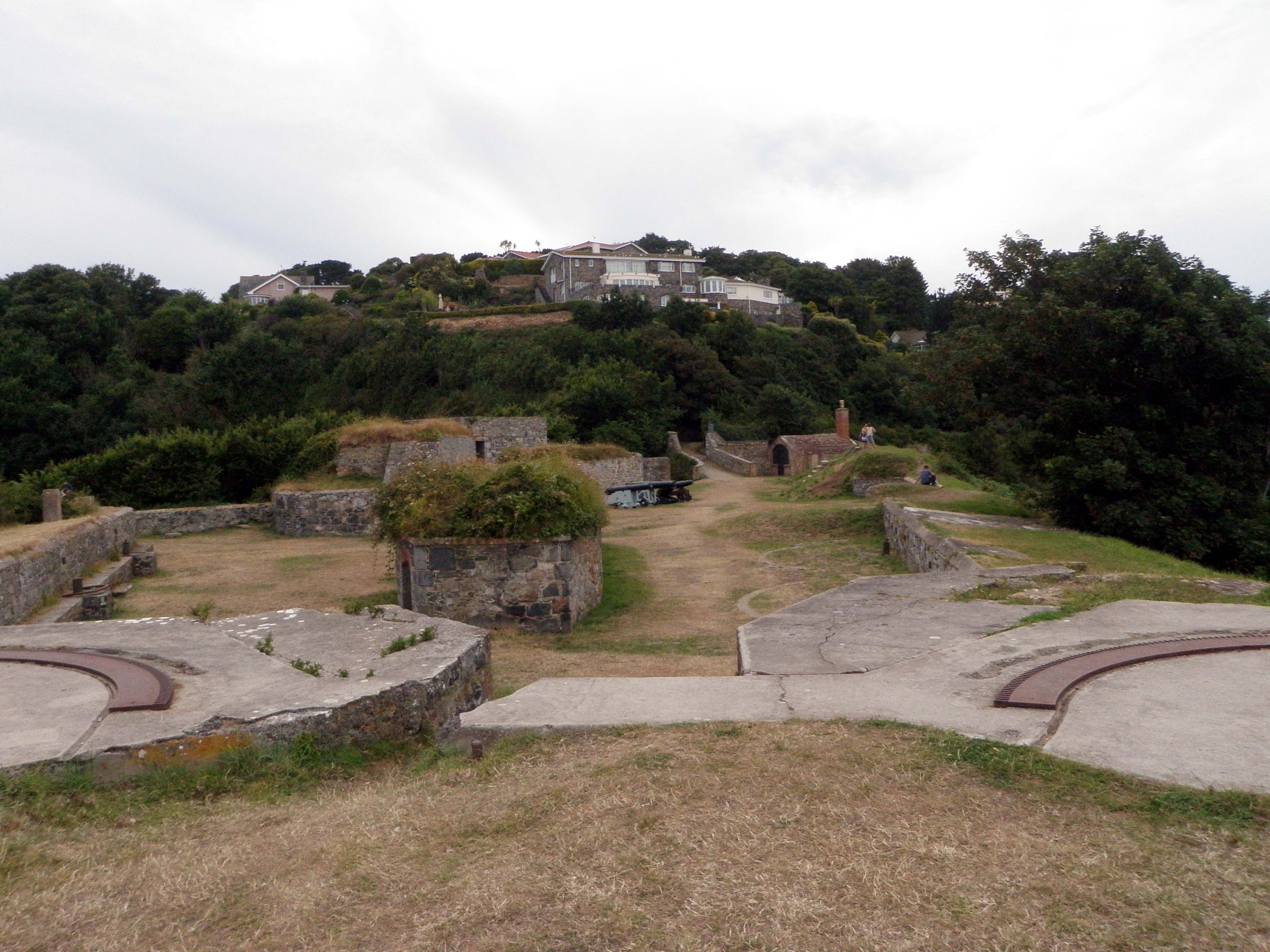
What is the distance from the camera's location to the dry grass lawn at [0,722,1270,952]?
2551mm

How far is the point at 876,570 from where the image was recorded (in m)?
13.7

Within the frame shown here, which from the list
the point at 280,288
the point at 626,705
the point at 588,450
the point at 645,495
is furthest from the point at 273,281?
the point at 626,705

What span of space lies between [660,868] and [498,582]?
8068 mm

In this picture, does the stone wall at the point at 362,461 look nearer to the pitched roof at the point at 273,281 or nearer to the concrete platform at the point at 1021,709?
the concrete platform at the point at 1021,709

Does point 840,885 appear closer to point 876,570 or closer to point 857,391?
point 876,570

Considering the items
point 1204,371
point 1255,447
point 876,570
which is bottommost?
point 876,570

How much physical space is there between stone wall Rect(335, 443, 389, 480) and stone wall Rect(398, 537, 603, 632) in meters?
14.0

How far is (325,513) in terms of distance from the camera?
22.1 meters

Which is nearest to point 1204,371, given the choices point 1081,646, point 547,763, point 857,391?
point 1081,646

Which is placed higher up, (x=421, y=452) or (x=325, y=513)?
(x=421, y=452)

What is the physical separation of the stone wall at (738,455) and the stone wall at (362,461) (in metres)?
15.7

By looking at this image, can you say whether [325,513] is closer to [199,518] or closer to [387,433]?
[199,518]

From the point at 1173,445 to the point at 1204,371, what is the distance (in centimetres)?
117

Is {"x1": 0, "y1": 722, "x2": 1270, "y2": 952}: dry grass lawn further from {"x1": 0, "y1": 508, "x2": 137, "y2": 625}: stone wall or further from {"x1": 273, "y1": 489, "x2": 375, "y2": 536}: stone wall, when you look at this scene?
{"x1": 273, "y1": 489, "x2": 375, "y2": 536}: stone wall
